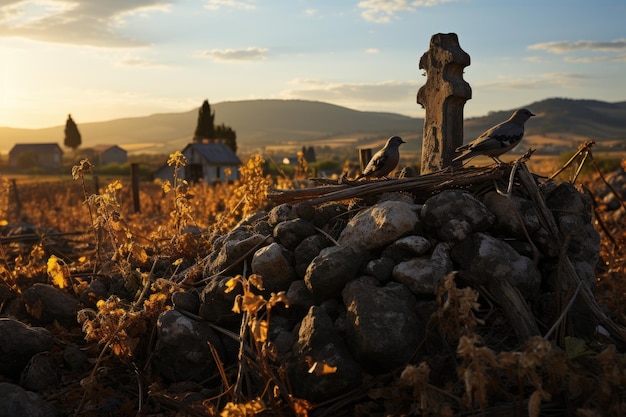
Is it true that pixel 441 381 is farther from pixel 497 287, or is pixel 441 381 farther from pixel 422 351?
pixel 497 287

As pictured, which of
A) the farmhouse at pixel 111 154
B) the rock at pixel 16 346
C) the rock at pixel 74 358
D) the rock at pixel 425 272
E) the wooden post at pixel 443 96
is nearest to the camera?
the rock at pixel 425 272

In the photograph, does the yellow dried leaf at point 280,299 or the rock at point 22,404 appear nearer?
the yellow dried leaf at point 280,299

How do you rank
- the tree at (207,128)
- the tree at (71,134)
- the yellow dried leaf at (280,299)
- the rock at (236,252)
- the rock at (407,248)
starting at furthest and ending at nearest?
the tree at (71,134), the tree at (207,128), the rock at (236,252), the rock at (407,248), the yellow dried leaf at (280,299)

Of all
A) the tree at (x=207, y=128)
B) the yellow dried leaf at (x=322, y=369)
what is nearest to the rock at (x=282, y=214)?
the yellow dried leaf at (x=322, y=369)

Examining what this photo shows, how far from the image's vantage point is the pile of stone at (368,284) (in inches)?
189

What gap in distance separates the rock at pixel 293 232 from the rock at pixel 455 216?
1118 mm

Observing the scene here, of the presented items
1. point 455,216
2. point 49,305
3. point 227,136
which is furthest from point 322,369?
point 227,136

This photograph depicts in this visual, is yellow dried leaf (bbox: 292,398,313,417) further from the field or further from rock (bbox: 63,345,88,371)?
rock (bbox: 63,345,88,371)

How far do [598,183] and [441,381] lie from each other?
17.7 m

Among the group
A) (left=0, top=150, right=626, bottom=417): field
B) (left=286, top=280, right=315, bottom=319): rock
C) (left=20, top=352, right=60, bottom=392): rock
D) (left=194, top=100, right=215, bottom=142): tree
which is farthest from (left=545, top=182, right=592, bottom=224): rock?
(left=194, top=100, right=215, bottom=142): tree

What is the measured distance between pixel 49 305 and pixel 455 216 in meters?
4.31

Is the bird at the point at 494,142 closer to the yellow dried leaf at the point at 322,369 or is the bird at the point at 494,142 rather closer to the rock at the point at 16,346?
the yellow dried leaf at the point at 322,369

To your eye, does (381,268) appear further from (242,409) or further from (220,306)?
(242,409)

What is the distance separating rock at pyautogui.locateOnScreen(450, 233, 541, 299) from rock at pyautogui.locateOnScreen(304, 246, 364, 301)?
893 millimetres
